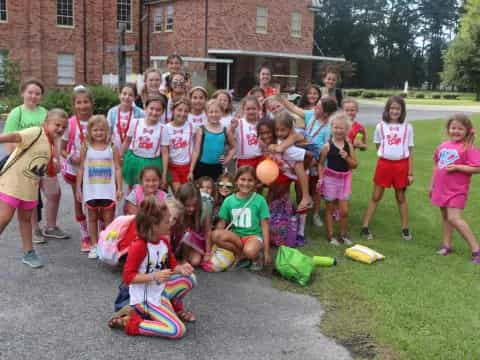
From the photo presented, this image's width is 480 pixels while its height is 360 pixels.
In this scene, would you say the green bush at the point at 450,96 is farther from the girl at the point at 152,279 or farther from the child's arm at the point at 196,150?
the girl at the point at 152,279

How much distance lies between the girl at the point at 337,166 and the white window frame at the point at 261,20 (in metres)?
27.8

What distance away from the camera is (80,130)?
5410mm

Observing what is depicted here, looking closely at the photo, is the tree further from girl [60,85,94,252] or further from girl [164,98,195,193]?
girl [60,85,94,252]

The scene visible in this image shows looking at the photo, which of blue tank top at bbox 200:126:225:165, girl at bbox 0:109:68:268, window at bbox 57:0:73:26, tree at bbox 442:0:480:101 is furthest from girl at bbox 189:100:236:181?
tree at bbox 442:0:480:101

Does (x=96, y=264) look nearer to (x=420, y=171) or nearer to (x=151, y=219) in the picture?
(x=151, y=219)

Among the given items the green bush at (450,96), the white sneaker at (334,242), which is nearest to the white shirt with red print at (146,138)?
the white sneaker at (334,242)

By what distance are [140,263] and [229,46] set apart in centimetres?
2881

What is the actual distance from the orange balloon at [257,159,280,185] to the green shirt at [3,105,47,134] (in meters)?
2.30

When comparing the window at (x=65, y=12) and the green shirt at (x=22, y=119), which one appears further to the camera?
the window at (x=65, y=12)

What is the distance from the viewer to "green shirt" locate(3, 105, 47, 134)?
5.17m

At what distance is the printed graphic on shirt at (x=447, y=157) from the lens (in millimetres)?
5594

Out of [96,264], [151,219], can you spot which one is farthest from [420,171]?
[151,219]

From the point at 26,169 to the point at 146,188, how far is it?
1116 millimetres

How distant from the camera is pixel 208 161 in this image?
585cm
